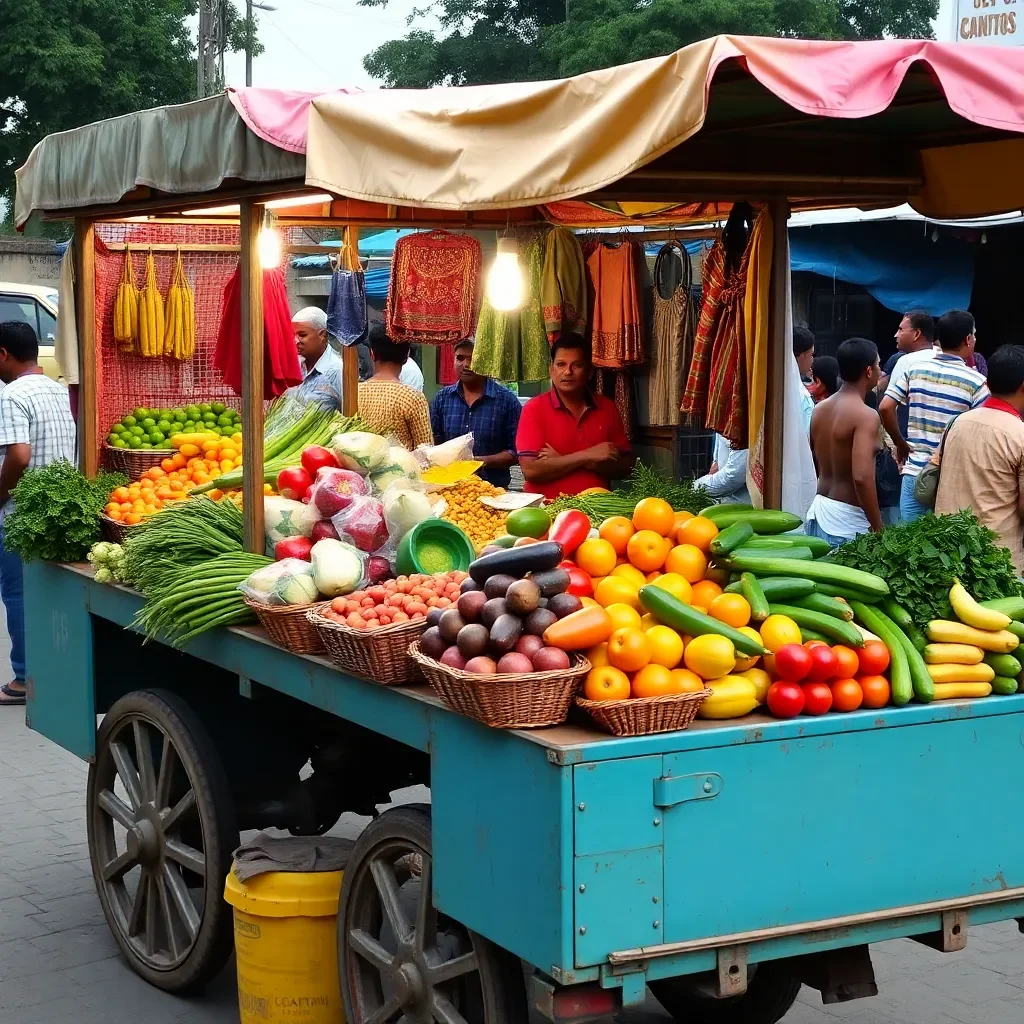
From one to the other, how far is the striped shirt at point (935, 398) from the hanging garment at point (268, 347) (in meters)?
3.63

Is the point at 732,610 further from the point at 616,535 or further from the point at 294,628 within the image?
the point at 294,628

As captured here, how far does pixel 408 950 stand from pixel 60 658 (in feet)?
7.93

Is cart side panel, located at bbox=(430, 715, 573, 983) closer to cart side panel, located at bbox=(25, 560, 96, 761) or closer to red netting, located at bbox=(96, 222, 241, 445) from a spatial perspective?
cart side panel, located at bbox=(25, 560, 96, 761)

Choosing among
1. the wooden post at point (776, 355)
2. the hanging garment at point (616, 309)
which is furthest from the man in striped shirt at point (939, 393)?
the wooden post at point (776, 355)

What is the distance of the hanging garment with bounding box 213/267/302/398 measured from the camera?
604 cm

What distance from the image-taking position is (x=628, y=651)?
10.5ft

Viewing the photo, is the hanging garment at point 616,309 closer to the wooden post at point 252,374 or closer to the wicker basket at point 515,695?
the wooden post at point 252,374

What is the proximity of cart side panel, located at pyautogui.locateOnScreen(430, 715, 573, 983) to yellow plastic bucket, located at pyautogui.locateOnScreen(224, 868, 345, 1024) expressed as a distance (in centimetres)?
83

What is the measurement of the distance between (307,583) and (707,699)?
1.35 m

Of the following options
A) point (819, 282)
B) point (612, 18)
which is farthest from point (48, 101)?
point (819, 282)

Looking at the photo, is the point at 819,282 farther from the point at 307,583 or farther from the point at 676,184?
the point at 307,583

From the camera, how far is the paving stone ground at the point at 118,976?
4555 mm

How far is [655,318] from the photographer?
659 cm

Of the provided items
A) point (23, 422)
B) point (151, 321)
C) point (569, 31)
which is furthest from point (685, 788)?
point (569, 31)
